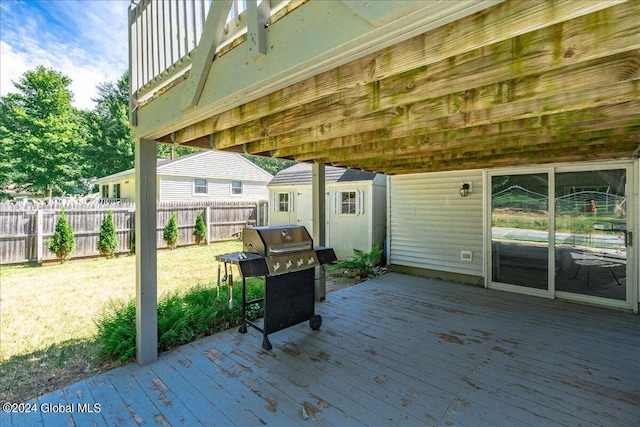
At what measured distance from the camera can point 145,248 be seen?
297 cm

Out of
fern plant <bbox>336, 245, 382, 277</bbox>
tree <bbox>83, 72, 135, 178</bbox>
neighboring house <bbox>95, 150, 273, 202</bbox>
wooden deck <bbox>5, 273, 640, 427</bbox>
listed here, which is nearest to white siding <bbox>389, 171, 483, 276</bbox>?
fern plant <bbox>336, 245, 382, 277</bbox>

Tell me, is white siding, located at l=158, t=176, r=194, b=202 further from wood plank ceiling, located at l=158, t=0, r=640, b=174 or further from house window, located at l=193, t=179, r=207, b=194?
wood plank ceiling, located at l=158, t=0, r=640, b=174

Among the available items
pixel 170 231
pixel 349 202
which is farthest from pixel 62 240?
pixel 349 202

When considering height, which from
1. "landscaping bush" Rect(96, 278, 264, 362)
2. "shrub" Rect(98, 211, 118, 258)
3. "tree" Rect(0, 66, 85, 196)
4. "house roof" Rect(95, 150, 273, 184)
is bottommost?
"landscaping bush" Rect(96, 278, 264, 362)

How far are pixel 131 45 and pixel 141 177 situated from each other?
50.6 inches

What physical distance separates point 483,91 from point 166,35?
94.8 inches

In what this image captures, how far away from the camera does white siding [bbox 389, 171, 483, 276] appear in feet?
18.9

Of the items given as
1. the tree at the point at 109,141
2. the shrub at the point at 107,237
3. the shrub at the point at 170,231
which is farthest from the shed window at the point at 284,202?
the tree at the point at 109,141

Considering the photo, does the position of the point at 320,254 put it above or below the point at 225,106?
below

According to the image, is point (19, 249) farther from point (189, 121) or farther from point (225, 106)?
point (225, 106)

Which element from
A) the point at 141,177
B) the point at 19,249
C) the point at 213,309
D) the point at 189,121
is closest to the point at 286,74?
the point at 189,121

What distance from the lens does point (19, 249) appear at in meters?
7.83

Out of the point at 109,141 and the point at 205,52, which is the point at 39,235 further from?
the point at 109,141

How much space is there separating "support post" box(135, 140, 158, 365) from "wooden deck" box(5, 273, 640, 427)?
0.23m
